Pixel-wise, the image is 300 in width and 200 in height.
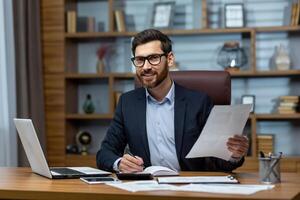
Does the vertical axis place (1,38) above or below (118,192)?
above

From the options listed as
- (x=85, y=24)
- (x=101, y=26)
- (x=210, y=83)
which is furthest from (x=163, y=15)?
(x=210, y=83)

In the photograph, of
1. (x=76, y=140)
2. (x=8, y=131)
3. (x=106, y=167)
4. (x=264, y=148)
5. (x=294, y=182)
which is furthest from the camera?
(x=76, y=140)

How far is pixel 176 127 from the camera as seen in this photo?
2406 mm

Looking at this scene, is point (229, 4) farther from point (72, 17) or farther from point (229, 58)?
point (72, 17)

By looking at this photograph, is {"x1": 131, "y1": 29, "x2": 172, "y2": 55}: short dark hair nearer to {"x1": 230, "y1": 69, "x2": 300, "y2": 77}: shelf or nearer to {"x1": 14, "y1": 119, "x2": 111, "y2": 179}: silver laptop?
{"x1": 14, "y1": 119, "x2": 111, "y2": 179}: silver laptop

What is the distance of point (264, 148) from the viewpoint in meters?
4.16

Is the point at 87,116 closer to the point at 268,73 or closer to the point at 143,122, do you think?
the point at 268,73

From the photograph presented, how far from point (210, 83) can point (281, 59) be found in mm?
1763

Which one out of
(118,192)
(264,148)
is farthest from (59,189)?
(264,148)

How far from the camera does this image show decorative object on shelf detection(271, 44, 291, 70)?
4.14 metres

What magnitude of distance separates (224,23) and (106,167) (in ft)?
7.64

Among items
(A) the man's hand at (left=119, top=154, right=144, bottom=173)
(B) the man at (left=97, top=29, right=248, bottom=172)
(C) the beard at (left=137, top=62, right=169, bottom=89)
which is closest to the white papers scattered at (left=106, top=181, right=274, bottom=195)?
(A) the man's hand at (left=119, top=154, right=144, bottom=173)

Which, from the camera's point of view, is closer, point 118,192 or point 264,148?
point 118,192

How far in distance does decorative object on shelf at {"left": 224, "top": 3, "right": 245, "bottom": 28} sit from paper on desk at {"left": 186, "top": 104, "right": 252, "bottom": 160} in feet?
7.67
